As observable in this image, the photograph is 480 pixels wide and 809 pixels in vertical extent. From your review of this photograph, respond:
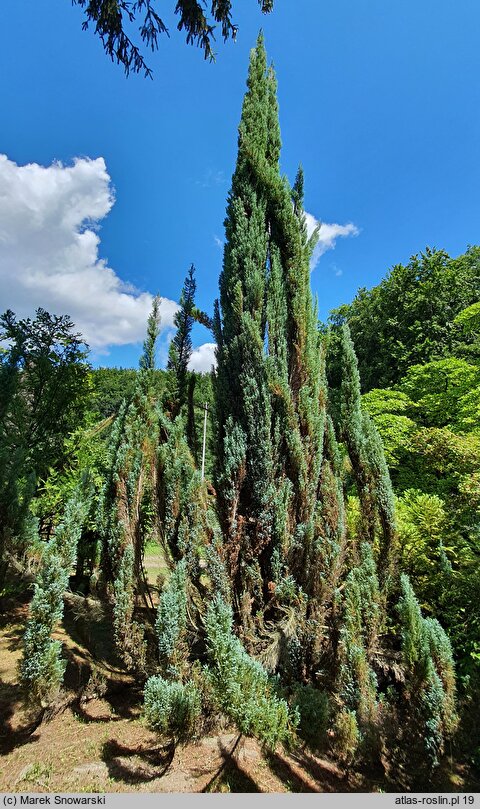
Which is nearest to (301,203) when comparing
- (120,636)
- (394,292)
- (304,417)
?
(304,417)

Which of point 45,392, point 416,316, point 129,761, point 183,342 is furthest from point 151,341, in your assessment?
point 416,316

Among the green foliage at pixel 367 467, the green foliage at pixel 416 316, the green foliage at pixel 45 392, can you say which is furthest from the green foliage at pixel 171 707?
the green foliage at pixel 416 316

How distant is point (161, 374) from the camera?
493cm

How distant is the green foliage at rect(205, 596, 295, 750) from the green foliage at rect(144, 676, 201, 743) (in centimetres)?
29

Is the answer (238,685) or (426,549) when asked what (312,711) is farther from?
(426,549)

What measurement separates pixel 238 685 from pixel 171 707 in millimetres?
601

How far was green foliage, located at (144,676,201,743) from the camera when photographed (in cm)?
292

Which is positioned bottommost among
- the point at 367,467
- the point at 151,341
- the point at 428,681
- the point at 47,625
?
the point at 428,681

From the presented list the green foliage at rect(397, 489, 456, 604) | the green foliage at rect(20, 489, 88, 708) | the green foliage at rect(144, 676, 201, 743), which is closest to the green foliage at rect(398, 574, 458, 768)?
the green foliage at rect(397, 489, 456, 604)

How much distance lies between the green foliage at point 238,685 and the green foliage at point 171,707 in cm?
29

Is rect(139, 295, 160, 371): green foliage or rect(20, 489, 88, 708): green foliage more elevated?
rect(139, 295, 160, 371): green foliage

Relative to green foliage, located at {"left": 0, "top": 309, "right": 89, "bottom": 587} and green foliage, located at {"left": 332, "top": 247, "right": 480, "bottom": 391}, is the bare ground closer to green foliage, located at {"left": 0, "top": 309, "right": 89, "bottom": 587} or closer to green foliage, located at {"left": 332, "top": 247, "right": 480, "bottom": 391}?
green foliage, located at {"left": 0, "top": 309, "right": 89, "bottom": 587}

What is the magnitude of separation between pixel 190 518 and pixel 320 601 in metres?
1.79

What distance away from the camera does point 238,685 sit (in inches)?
113
